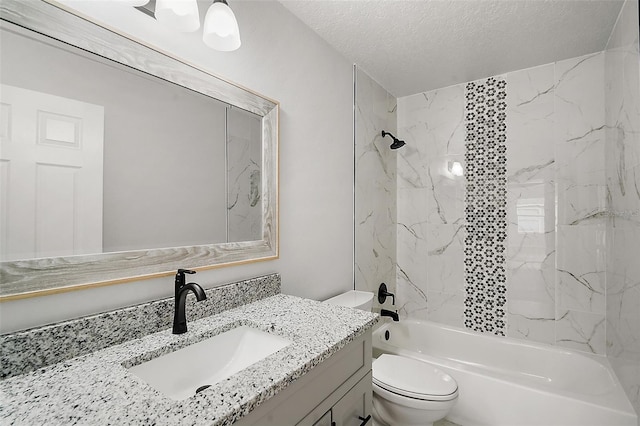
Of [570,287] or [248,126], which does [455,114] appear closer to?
[570,287]

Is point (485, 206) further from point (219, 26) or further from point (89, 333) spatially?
point (89, 333)

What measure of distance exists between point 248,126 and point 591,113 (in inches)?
92.6

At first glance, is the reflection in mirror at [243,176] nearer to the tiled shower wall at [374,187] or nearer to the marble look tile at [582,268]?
the tiled shower wall at [374,187]

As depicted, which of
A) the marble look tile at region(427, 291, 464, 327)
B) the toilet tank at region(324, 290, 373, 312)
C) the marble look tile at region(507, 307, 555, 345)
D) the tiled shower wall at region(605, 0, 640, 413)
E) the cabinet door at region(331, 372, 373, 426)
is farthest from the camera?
the marble look tile at region(427, 291, 464, 327)

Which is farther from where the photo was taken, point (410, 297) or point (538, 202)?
point (410, 297)

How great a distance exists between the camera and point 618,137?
6.02ft

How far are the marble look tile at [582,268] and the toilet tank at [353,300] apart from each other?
1443 mm

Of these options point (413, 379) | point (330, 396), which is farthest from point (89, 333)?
point (413, 379)

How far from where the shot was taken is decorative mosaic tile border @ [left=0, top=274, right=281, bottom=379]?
777mm

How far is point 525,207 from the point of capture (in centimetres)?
239

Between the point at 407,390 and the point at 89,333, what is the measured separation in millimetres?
1501

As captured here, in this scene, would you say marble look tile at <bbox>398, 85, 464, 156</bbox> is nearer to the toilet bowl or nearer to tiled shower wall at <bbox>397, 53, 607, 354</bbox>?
tiled shower wall at <bbox>397, 53, 607, 354</bbox>

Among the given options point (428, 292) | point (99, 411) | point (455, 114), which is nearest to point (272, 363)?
point (99, 411)

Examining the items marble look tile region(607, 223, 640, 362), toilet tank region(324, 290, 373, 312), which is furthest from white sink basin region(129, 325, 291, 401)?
marble look tile region(607, 223, 640, 362)
